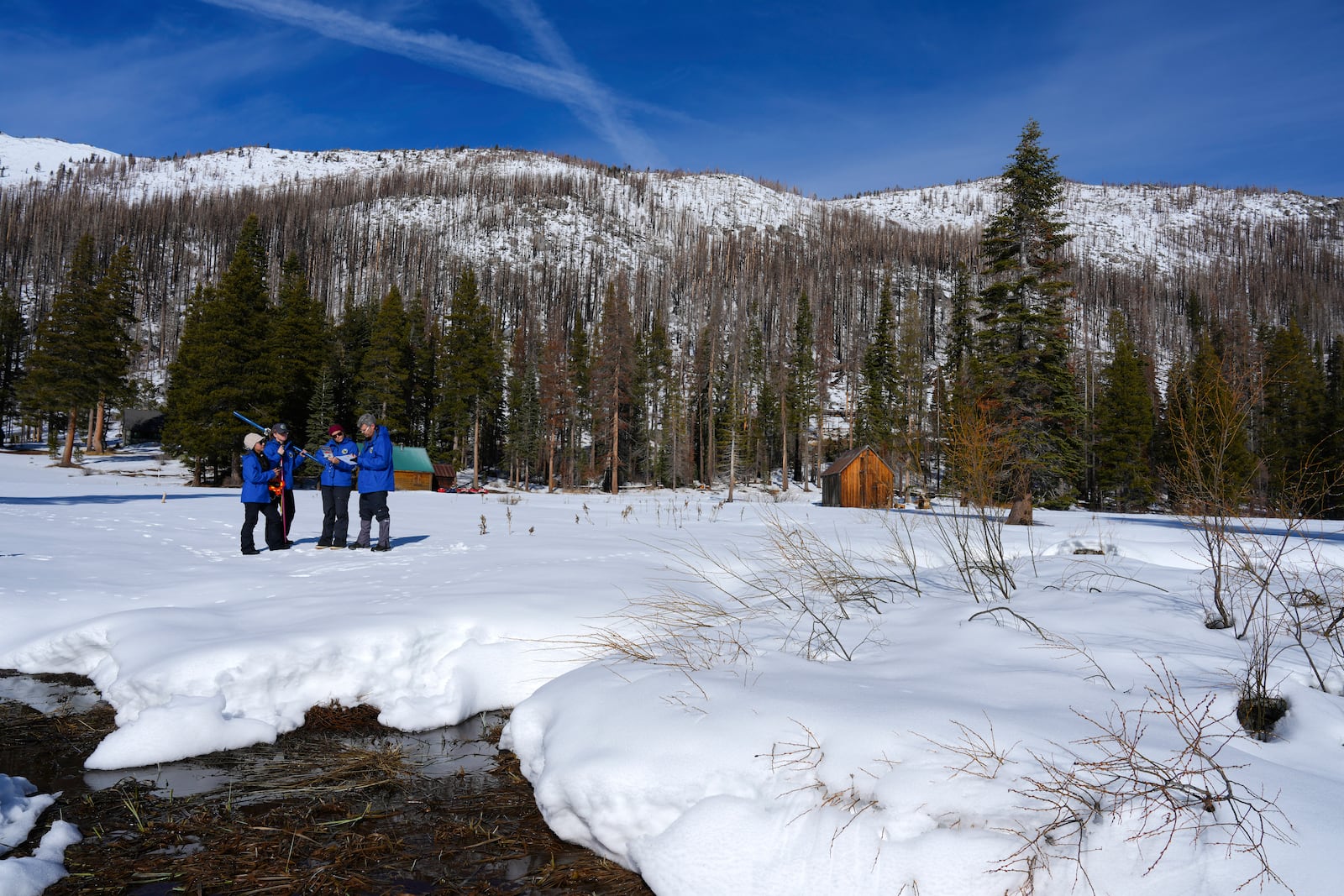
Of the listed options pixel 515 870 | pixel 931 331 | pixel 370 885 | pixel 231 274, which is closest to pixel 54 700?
pixel 370 885

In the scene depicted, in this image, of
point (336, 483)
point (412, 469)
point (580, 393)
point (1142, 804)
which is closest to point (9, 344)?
point (412, 469)

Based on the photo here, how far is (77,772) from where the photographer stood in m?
3.02

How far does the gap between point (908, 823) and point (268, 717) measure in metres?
3.56

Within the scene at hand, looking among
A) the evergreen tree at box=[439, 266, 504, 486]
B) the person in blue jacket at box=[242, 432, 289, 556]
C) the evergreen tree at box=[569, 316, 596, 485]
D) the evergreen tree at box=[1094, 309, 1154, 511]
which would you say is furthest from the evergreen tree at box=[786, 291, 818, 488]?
the person in blue jacket at box=[242, 432, 289, 556]

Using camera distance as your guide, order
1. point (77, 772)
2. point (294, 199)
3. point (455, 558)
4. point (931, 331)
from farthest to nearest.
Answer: point (294, 199) → point (931, 331) → point (455, 558) → point (77, 772)

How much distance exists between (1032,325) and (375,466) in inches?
719

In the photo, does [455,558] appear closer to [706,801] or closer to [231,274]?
[706,801]

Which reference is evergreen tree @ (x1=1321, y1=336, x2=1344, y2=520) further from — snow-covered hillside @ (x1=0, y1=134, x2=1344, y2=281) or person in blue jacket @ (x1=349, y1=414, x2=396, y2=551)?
snow-covered hillside @ (x1=0, y1=134, x2=1344, y2=281)

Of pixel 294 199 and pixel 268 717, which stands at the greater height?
pixel 294 199

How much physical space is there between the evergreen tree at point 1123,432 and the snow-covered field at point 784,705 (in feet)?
128

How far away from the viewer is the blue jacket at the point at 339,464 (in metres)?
8.19

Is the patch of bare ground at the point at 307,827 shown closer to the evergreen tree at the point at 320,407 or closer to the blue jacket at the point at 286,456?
the blue jacket at the point at 286,456

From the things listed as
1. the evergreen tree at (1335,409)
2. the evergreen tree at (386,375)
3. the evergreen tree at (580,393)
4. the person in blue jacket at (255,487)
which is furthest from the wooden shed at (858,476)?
the evergreen tree at (386,375)

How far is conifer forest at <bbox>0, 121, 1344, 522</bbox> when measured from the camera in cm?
1850
